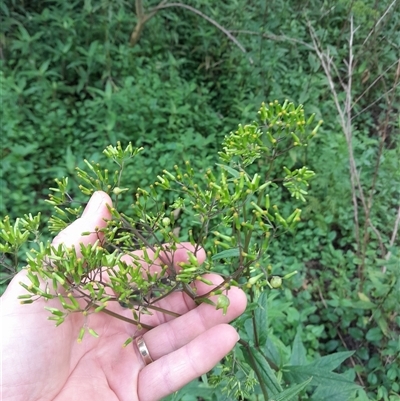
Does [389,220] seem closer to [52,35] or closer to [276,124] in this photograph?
[276,124]

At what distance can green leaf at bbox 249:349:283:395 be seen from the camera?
51.7 inches

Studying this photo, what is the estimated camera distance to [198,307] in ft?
5.15

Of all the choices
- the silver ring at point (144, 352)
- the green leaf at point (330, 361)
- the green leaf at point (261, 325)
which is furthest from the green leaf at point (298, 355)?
the silver ring at point (144, 352)

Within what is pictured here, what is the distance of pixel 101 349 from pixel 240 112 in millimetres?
2187

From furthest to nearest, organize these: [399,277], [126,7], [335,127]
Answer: [126,7], [335,127], [399,277]

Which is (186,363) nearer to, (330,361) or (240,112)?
(330,361)

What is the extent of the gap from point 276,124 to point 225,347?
2.35ft

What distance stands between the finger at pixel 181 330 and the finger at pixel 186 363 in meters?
0.08

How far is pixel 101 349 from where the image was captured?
1.67m

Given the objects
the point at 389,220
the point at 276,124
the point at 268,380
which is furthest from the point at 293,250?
the point at 276,124

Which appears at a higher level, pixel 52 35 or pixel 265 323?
pixel 265 323

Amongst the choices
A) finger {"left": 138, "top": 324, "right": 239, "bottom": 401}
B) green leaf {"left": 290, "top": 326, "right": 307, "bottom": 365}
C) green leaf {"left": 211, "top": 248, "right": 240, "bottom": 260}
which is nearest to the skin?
finger {"left": 138, "top": 324, "right": 239, "bottom": 401}

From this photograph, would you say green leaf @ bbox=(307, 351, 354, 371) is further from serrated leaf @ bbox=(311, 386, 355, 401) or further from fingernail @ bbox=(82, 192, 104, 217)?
fingernail @ bbox=(82, 192, 104, 217)

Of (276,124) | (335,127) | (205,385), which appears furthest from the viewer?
(335,127)
